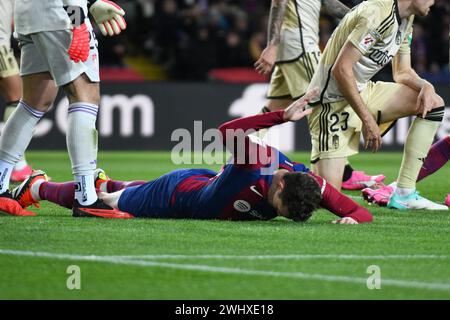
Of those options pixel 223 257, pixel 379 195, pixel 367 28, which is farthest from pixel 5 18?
pixel 223 257

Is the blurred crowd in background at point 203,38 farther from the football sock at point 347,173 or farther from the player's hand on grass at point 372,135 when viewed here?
the player's hand on grass at point 372,135

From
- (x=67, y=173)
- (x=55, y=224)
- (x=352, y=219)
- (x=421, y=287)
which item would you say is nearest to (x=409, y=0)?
(x=352, y=219)

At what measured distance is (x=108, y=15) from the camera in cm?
713

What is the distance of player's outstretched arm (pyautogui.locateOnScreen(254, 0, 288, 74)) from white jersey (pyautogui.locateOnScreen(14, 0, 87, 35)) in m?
2.48

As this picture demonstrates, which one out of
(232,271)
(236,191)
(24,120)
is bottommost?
(236,191)

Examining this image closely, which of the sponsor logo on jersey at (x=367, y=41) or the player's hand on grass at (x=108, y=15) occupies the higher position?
the player's hand on grass at (x=108, y=15)

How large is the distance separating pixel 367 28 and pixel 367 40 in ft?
0.26

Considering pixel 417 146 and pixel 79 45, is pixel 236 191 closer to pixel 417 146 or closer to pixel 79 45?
pixel 79 45

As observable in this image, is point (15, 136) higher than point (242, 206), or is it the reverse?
point (15, 136)

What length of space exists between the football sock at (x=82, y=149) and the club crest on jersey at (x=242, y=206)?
36.0 inches

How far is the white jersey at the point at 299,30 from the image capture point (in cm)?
973

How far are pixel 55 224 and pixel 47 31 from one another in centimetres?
123

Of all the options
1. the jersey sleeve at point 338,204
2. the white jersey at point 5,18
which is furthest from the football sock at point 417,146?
the white jersey at point 5,18
